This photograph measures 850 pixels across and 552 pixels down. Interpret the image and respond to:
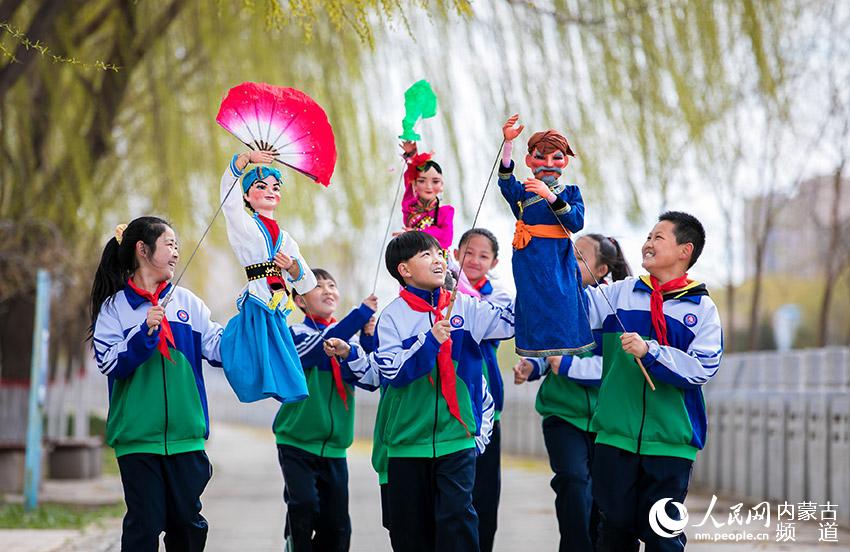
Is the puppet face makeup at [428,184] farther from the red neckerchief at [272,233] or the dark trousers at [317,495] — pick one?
the dark trousers at [317,495]

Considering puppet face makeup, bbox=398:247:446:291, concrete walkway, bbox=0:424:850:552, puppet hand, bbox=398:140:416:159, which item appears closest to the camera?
puppet face makeup, bbox=398:247:446:291

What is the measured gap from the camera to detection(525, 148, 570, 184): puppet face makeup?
5941mm

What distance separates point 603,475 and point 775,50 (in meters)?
4.99

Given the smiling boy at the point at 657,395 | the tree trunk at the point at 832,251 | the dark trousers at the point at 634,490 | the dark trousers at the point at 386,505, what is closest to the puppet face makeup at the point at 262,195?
the dark trousers at the point at 386,505

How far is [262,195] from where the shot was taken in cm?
611

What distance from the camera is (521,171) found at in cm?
1053

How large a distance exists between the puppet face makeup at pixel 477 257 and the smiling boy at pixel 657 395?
54.1 inches

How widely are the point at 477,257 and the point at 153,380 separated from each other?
7.03ft

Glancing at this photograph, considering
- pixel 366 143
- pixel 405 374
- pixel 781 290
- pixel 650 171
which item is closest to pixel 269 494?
pixel 366 143

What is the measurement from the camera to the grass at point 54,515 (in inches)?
410

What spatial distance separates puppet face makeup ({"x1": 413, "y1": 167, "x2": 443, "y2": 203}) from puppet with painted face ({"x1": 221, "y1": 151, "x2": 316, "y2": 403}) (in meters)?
1.19

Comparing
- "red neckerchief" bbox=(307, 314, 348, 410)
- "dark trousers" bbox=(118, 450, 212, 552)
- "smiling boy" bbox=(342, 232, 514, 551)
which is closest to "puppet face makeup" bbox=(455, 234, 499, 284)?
"red neckerchief" bbox=(307, 314, 348, 410)

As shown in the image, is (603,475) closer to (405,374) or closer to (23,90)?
(405,374)

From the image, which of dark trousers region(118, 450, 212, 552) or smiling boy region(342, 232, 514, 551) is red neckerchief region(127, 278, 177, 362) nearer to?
dark trousers region(118, 450, 212, 552)
